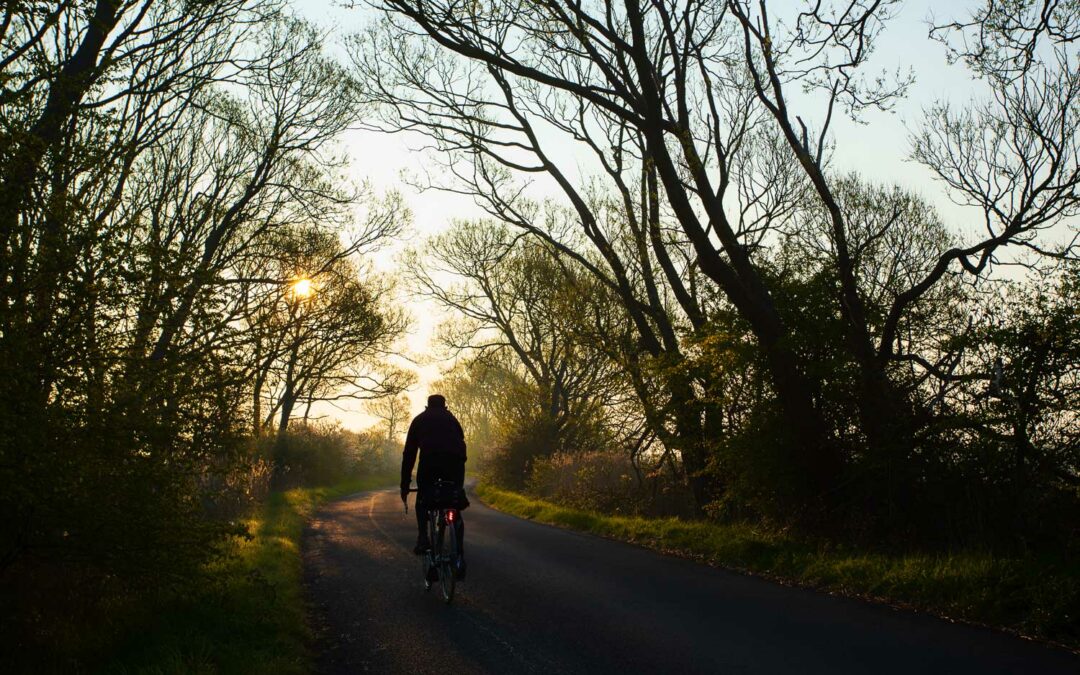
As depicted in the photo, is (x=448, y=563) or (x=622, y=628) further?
(x=448, y=563)

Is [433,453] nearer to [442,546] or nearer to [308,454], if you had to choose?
[442,546]

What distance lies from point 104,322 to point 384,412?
79.0m

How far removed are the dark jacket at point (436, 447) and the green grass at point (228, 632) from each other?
1.97m

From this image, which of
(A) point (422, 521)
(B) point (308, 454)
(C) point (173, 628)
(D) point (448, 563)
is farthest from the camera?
(B) point (308, 454)

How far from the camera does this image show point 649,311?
59.2ft

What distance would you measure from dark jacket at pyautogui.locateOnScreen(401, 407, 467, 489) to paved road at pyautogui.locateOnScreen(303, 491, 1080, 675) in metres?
1.38

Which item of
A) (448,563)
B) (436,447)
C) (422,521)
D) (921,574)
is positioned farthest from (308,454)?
(921,574)

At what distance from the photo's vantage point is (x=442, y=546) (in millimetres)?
9516

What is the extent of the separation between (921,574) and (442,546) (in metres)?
5.09

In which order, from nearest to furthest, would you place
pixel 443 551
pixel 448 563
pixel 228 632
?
1. pixel 228 632
2. pixel 448 563
3. pixel 443 551

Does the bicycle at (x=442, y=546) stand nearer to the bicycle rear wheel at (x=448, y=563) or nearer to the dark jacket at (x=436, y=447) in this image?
the bicycle rear wheel at (x=448, y=563)

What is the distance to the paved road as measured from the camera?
625cm

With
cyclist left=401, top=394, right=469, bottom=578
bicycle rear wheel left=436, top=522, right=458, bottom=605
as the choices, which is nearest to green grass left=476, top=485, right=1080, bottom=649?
bicycle rear wheel left=436, top=522, right=458, bottom=605

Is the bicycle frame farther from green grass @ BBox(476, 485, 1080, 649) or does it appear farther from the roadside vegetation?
green grass @ BBox(476, 485, 1080, 649)
